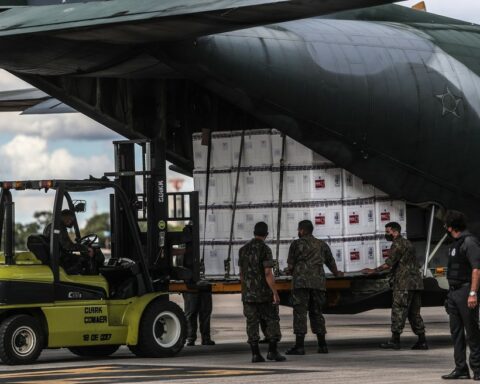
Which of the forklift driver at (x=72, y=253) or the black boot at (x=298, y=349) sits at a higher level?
the forklift driver at (x=72, y=253)

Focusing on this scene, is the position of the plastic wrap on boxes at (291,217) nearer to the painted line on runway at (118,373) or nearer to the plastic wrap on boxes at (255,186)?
the plastic wrap on boxes at (255,186)

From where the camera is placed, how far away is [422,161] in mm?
17406

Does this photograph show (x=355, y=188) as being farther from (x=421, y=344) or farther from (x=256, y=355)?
(x=256, y=355)

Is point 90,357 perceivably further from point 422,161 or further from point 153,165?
point 422,161

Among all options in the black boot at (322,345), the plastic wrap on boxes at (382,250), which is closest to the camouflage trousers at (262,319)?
the black boot at (322,345)

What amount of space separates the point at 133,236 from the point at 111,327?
130cm

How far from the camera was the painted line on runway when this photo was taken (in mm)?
12867

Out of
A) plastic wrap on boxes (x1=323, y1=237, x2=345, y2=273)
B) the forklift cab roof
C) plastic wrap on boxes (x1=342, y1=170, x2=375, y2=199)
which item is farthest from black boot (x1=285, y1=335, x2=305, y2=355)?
the forklift cab roof

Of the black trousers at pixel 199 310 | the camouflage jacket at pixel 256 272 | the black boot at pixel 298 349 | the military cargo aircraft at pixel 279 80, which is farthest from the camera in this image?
the black trousers at pixel 199 310

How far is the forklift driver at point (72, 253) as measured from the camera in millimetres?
15641

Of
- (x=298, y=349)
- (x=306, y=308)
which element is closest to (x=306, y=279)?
(x=306, y=308)

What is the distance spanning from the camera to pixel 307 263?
16156 millimetres

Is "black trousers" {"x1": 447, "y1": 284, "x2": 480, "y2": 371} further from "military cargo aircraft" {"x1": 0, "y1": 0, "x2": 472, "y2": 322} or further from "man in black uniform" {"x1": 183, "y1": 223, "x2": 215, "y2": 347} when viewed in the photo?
"man in black uniform" {"x1": 183, "y1": 223, "x2": 215, "y2": 347}

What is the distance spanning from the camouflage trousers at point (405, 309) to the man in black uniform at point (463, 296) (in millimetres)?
3801
